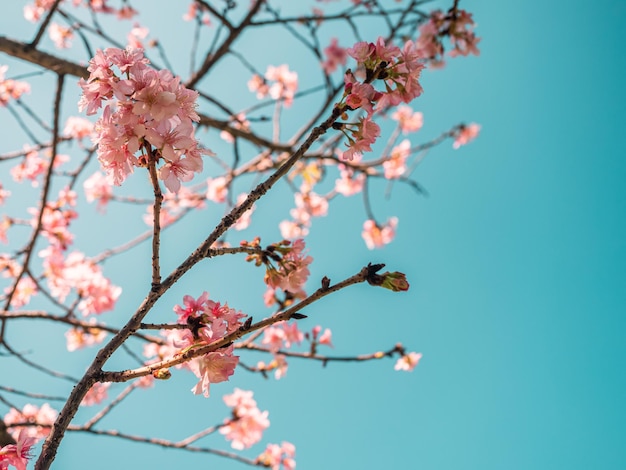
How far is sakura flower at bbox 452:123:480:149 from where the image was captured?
20.9 ft

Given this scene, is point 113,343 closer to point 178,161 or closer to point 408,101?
point 178,161

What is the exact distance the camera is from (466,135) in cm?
651

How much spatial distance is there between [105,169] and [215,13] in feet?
7.76

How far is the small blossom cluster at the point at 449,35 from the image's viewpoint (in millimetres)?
3104

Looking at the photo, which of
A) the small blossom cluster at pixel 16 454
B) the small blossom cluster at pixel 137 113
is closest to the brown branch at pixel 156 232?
the small blossom cluster at pixel 137 113

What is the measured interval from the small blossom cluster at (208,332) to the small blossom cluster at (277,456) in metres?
2.89

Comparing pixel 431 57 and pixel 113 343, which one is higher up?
pixel 431 57

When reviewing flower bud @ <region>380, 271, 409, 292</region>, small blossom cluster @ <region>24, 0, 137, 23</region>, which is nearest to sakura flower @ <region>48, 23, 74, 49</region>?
small blossom cluster @ <region>24, 0, 137, 23</region>

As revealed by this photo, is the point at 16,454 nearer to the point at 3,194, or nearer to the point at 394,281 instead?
the point at 394,281

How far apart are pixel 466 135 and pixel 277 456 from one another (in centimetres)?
483

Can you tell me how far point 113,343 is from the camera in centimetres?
117

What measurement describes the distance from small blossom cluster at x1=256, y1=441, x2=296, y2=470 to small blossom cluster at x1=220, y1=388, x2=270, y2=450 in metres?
0.17

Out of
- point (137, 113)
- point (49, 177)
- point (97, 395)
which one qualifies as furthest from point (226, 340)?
point (97, 395)

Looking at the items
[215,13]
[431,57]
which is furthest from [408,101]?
[215,13]
